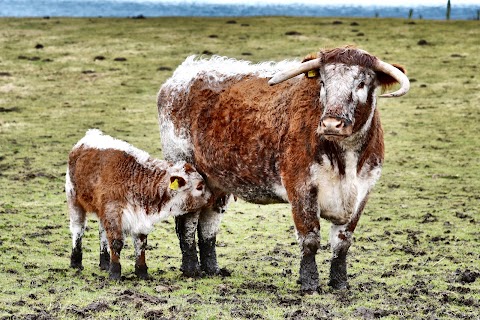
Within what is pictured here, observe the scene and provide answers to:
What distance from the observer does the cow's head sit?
24.1 feet

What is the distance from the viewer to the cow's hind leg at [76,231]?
9359 mm

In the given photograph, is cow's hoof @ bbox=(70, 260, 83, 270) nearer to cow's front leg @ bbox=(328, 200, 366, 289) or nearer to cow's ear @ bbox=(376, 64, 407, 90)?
cow's front leg @ bbox=(328, 200, 366, 289)

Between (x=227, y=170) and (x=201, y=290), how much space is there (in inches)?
48.8

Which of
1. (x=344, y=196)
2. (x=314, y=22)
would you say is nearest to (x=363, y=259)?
(x=344, y=196)

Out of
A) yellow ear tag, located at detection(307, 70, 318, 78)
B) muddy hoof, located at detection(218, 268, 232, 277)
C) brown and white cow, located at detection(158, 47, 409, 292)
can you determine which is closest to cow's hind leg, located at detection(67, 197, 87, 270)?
brown and white cow, located at detection(158, 47, 409, 292)

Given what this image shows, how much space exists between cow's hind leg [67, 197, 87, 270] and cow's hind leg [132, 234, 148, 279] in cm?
75

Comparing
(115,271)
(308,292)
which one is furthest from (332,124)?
(115,271)

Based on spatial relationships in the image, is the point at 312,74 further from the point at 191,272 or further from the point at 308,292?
the point at 191,272

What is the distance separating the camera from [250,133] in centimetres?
855

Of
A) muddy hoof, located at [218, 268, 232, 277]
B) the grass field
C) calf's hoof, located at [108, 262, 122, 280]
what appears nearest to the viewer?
the grass field

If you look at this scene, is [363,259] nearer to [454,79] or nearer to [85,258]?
[85,258]

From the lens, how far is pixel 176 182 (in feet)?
29.1

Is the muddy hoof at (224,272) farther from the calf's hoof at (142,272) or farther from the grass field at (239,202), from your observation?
the calf's hoof at (142,272)

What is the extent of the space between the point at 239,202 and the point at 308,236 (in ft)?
16.5
